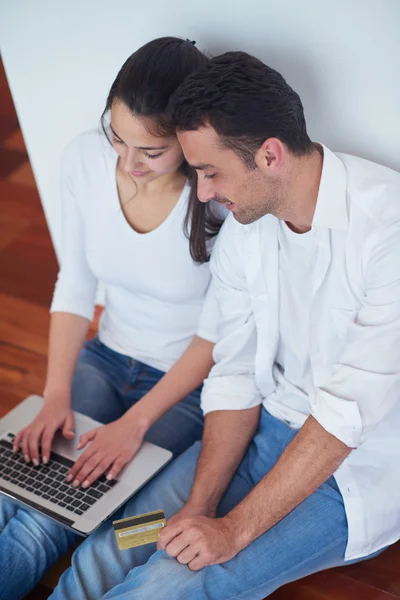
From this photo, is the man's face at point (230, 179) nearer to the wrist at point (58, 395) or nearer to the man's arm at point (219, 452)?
the man's arm at point (219, 452)

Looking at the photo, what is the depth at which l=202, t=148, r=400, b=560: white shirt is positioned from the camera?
1.34 m

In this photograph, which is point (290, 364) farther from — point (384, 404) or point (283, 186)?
point (283, 186)

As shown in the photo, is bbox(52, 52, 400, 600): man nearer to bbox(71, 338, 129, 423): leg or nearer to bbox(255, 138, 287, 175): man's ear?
bbox(255, 138, 287, 175): man's ear

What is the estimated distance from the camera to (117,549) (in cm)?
153

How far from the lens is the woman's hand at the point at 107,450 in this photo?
1625 millimetres

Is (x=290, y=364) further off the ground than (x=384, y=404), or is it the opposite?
(x=384, y=404)

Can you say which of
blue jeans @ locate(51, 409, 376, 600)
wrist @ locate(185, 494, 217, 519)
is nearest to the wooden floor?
blue jeans @ locate(51, 409, 376, 600)

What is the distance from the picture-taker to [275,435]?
164 cm

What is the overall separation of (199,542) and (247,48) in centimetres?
93

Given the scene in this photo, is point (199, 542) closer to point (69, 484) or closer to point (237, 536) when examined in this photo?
point (237, 536)

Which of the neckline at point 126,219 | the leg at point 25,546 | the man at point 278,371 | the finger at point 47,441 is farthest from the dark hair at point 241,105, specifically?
the leg at point 25,546

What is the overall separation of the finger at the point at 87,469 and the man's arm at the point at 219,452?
0.21m

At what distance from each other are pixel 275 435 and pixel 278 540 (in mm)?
241

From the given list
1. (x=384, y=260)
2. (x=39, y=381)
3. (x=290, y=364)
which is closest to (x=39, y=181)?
(x=39, y=381)
